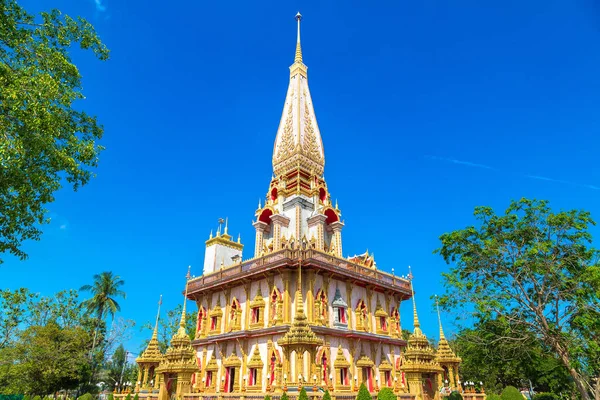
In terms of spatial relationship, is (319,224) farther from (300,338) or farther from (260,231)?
(300,338)

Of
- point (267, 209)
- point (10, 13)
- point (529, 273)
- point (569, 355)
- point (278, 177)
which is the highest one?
point (278, 177)

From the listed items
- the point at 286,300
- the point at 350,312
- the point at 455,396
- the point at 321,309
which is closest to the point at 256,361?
the point at 286,300

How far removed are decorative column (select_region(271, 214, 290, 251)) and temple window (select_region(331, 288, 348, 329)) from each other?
226 inches

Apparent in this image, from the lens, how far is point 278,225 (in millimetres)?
28641

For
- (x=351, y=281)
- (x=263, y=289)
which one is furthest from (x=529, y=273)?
(x=263, y=289)

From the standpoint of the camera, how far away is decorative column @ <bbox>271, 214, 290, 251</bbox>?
28016 mm

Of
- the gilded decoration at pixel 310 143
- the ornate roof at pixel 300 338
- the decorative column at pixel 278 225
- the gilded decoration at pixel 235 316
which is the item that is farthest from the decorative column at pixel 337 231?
the ornate roof at pixel 300 338

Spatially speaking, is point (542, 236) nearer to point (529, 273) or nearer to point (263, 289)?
point (529, 273)

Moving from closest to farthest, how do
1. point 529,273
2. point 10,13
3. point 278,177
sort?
point 10,13 < point 529,273 < point 278,177

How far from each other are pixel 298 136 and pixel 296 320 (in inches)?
740

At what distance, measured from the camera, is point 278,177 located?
107 feet

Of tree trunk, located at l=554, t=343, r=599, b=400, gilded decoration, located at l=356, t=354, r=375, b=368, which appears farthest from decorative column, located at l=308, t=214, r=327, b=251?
tree trunk, located at l=554, t=343, r=599, b=400

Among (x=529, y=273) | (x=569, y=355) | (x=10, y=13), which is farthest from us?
(x=529, y=273)

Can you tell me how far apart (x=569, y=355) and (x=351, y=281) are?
39.5ft
